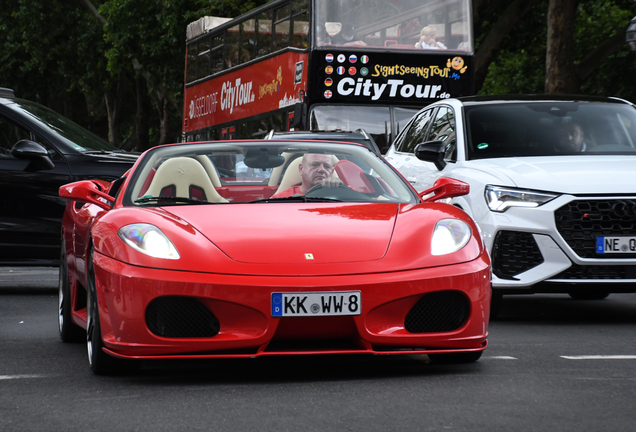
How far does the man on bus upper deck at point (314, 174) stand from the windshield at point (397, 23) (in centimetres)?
1087

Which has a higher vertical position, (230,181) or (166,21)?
(166,21)

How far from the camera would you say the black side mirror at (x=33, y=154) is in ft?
32.6

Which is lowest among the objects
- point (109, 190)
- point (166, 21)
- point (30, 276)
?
point (30, 276)

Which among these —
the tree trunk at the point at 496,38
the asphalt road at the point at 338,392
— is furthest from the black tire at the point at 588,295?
the tree trunk at the point at 496,38

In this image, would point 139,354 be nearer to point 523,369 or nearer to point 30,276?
point 523,369

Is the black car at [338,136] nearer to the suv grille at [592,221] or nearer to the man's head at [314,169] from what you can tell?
the suv grille at [592,221]

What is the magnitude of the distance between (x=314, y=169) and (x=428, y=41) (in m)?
11.4

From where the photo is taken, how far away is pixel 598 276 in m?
7.41

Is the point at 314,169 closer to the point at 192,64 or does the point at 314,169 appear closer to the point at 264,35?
the point at 264,35

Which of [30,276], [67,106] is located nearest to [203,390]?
[30,276]

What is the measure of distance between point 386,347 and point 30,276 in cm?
854

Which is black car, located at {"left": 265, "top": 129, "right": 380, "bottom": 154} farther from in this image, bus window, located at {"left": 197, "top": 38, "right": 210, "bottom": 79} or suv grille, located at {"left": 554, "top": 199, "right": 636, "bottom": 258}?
bus window, located at {"left": 197, "top": 38, "right": 210, "bottom": 79}

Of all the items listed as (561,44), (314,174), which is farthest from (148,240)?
(561,44)

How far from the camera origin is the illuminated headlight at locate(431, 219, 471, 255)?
5219mm
